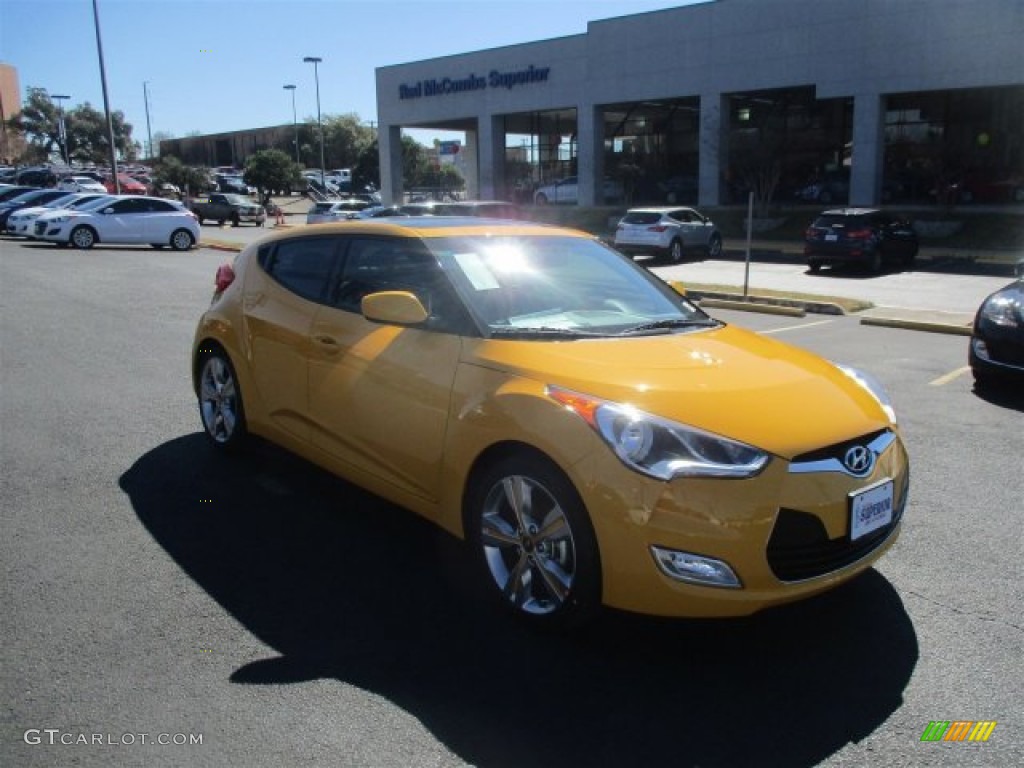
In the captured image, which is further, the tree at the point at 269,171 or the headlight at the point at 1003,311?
the tree at the point at 269,171

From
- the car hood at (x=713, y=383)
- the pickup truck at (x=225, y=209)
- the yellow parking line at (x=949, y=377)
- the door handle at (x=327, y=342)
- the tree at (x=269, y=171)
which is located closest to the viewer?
the car hood at (x=713, y=383)

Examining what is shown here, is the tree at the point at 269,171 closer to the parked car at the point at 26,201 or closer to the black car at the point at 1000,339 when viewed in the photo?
the parked car at the point at 26,201

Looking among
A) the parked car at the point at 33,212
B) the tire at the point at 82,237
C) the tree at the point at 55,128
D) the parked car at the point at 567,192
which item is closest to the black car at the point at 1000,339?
the tire at the point at 82,237

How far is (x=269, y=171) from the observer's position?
56.8 m

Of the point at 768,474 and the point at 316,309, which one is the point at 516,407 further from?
the point at 316,309

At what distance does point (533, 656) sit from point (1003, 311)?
6288mm

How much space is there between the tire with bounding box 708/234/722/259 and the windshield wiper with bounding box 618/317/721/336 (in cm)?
2178

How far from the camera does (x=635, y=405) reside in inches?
127

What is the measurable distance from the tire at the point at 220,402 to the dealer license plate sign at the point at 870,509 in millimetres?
3683

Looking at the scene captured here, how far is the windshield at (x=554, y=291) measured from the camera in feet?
13.3

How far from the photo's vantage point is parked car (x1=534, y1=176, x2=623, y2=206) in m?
41.6

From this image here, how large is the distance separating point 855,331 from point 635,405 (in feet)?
32.1

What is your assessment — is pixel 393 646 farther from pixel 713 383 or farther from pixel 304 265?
pixel 304 265

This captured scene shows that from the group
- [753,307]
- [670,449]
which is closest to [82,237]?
[753,307]
